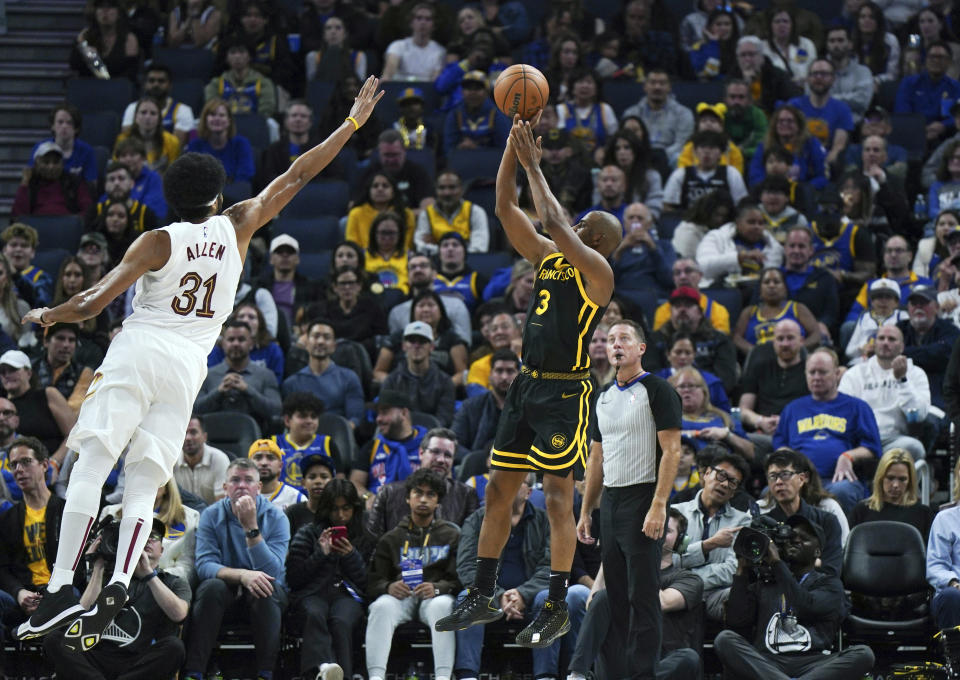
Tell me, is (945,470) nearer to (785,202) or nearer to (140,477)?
(785,202)

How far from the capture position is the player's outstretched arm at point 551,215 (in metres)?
7.08

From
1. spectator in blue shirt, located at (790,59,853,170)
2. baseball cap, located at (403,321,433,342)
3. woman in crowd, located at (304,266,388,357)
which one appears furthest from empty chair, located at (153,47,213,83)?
spectator in blue shirt, located at (790,59,853,170)

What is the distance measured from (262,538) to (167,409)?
12.8 ft

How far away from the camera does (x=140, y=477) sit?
6.85 m

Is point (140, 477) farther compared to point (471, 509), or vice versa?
point (471, 509)

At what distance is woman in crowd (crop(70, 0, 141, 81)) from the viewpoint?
1733 cm

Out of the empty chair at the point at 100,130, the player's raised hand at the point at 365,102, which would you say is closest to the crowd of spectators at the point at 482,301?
the empty chair at the point at 100,130

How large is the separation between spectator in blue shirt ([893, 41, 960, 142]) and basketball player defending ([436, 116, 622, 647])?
10.8 meters

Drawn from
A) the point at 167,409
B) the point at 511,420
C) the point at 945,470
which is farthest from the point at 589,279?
the point at 945,470

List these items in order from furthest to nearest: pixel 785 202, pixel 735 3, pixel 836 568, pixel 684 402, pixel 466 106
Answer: pixel 735 3
pixel 466 106
pixel 785 202
pixel 684 402
pixel 836 568

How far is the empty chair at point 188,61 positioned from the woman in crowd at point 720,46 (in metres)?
6.12

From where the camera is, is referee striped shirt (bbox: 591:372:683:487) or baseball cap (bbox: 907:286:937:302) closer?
referee striped shirt (bbox: 591:372:683:487)

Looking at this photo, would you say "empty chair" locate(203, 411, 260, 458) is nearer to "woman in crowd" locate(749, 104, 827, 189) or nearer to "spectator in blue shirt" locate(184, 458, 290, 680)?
"spectator in blue shirt" locate(184, 458, 290, 680)

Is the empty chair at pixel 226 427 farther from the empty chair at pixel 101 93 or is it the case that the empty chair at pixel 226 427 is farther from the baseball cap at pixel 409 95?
the empty chair at pixel 101 93
